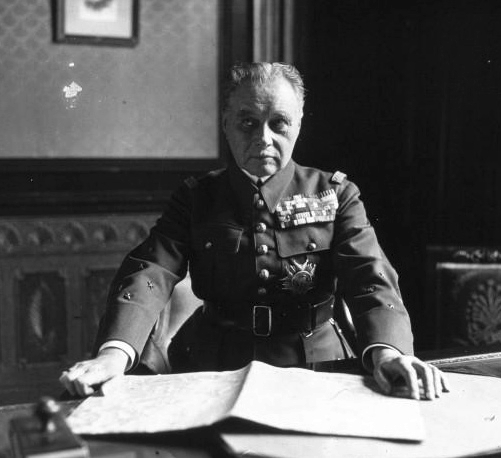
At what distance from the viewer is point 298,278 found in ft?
4.48

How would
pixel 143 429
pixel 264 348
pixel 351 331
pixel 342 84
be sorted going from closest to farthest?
pixel 143 429 < pixel 264 348 < pixel 351 331 < pixel 342 84

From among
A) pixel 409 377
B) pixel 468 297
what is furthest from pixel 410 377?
pixel 468 297

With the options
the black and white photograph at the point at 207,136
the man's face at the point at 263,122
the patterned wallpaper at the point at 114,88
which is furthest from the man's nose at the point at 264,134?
the patterned wallpaper at the point at 114,88

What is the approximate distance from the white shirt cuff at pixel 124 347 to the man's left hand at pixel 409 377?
37 centimetres

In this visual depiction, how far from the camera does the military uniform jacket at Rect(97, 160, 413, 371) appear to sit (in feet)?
4.43

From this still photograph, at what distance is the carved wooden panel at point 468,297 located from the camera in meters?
2.59

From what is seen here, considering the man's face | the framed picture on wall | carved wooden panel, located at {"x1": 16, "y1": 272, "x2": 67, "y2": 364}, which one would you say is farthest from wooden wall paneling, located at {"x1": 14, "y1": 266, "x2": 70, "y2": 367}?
the man's face

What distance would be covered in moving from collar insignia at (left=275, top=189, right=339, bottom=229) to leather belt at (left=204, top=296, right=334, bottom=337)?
→ 0.15m

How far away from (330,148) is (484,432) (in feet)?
6.53

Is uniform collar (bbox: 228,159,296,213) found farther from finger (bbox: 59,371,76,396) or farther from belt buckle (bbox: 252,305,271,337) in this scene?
finger (bbox: 59,371,76,396)

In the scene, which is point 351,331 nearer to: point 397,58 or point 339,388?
point 339,388

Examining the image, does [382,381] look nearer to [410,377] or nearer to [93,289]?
[410,377]

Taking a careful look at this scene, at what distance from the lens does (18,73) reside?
2.79 m

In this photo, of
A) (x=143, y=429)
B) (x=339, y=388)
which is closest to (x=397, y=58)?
(x=339, y=388)
